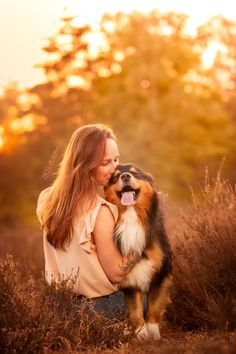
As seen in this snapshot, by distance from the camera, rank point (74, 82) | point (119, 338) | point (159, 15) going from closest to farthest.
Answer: point (119, 338) < point (74, 82) < point (159, 15)

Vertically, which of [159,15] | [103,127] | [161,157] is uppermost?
[159,15]

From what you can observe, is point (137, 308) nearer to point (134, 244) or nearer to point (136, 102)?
point (134, 244)

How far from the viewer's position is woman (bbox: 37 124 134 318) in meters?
5.26

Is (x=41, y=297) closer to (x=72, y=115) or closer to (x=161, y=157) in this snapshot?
(x=72, y=115)

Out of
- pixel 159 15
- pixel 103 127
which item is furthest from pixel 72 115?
pixel 103 127

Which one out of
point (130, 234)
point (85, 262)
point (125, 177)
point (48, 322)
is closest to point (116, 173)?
point (125, 177)

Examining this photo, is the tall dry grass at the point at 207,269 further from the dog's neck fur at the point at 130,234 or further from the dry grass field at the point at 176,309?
the dog's neck fur at the point at 130,234

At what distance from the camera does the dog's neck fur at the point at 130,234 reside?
5.39 meters

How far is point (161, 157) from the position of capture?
117ft

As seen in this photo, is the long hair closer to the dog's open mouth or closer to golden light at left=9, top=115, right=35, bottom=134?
the dog's open mouth

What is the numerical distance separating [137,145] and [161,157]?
1481 millimetres

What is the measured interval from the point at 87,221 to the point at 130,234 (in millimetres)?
394

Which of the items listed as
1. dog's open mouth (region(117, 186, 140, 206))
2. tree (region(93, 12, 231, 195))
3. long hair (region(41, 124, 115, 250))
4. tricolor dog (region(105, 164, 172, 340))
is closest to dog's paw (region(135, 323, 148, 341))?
tricolor dog (region(105, 164, 172, 340))

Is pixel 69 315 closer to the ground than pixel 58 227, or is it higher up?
closer to the ground
